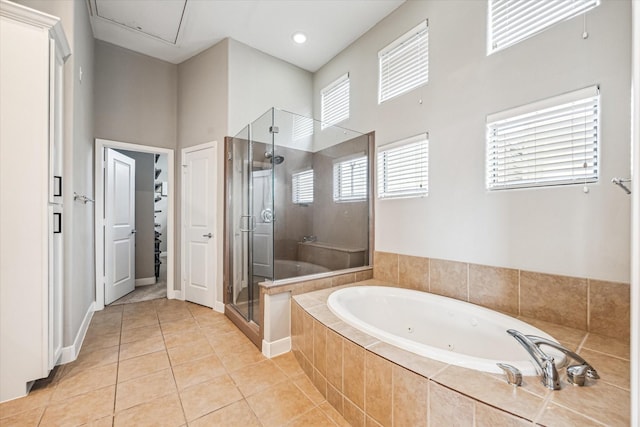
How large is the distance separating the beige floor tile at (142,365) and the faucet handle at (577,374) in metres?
2.30

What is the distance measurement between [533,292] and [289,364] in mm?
1685

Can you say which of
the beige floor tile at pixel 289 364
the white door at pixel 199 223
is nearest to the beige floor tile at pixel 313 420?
the beige floor tile at pixel 289 364

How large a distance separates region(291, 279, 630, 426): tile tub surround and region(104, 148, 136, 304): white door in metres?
3.03

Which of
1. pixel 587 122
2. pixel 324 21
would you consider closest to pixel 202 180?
pixel 324 21

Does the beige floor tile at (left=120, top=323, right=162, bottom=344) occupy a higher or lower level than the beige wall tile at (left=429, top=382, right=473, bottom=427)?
lower

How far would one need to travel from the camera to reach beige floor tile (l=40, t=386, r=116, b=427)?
4.67ft

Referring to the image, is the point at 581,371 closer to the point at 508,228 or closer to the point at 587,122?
the point at 508,228

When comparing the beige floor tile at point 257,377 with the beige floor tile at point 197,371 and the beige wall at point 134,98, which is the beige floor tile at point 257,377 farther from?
the beige wall at point 134,98

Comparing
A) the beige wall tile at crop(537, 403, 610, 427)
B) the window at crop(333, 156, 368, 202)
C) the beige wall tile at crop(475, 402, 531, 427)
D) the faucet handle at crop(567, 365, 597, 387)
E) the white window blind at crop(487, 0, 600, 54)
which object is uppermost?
the white window blind at crop(487, 0, 600, 54)

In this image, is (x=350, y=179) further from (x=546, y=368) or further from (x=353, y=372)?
(x=546, y=368)

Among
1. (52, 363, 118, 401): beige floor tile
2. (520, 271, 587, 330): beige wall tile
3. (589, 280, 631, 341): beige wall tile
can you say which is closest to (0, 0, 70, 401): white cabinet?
(52, 363, 118, 401): beige floor tile

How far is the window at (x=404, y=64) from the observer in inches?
92.9

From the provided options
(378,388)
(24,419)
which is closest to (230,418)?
(378,388)

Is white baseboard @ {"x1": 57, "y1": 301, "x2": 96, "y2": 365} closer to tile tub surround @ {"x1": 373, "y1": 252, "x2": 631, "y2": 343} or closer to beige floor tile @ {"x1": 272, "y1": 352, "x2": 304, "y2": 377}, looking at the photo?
beige floor tile @ {"x1": 272, "y1": 352, "x2": 304, "y2": 377}
